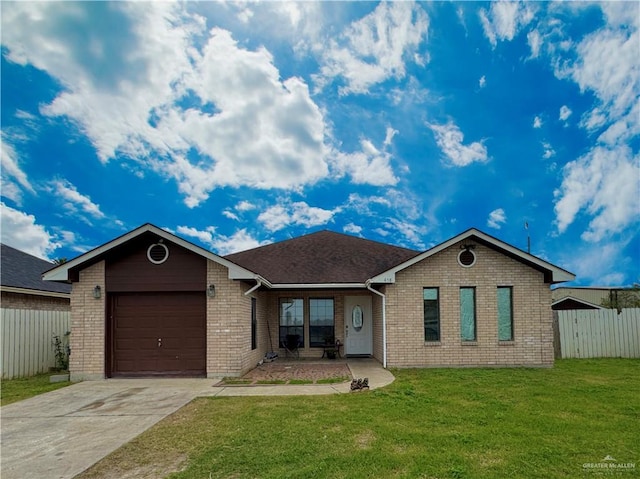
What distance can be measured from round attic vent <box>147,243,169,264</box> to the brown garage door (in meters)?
0.90

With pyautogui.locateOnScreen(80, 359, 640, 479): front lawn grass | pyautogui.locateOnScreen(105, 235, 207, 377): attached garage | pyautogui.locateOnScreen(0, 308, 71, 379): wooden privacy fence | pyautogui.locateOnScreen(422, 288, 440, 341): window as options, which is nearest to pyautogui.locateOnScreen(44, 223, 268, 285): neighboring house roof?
pyautogui.locateOnScreen(105, 235, 207, 377): attached garage

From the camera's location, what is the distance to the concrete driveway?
15.9 ft

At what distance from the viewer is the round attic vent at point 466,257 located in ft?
38.7

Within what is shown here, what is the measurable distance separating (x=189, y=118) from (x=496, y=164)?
14.5 m

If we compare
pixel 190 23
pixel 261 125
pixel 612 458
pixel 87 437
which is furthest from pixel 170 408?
pixel 261 125

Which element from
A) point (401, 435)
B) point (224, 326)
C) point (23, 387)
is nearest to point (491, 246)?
point (224, 326)

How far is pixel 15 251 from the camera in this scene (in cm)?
1692

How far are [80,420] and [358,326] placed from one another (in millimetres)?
9728

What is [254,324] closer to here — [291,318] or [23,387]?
[291,318]

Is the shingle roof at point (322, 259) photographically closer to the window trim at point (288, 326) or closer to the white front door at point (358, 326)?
the window trim at point (288, 326)

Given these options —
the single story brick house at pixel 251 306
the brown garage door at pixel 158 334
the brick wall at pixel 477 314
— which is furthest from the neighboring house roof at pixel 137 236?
the brick wall at pixel 477 314

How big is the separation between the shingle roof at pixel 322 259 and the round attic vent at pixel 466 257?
3.07m

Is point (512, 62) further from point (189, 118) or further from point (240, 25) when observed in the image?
point (189, 118)

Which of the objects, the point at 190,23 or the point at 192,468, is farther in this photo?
the point at 190,23
